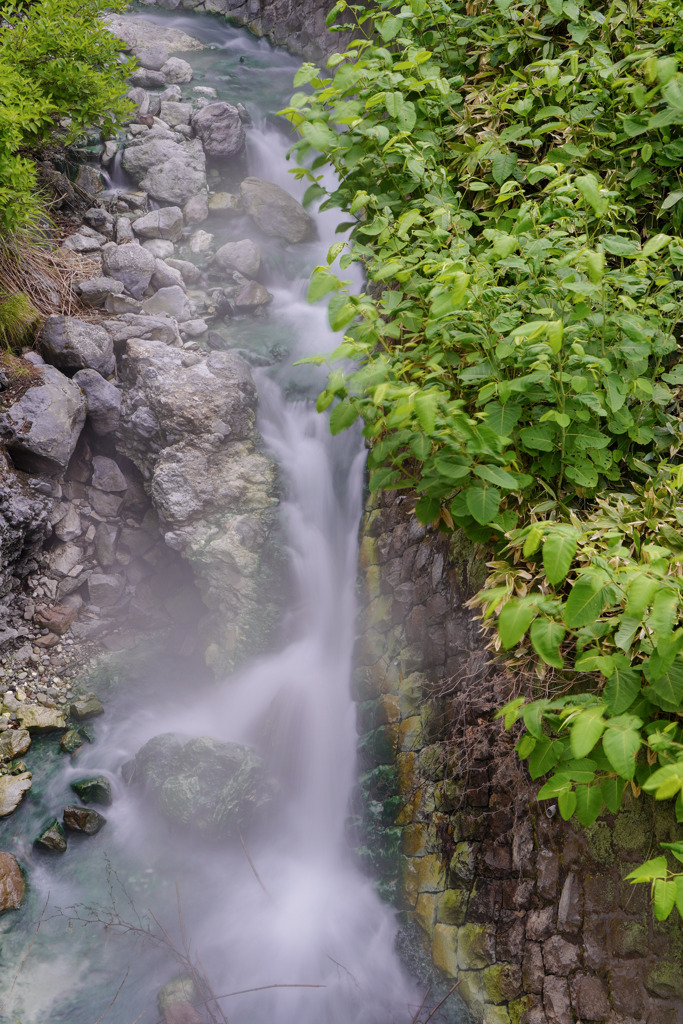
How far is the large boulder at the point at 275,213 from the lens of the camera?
5.79 m

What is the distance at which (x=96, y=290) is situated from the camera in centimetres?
467

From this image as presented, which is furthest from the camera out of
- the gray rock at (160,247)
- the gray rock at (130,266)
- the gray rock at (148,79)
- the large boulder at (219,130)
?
the gray rock at (148,79)

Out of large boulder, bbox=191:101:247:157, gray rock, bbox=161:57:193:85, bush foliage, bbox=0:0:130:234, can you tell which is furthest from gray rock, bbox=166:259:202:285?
gray rock, bbox=161:57:193:85

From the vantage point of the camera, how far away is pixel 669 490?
209 centimetres

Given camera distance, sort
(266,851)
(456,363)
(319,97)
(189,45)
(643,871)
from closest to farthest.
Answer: (643,871), (456,363), (319,97), (266,851), (189,45)

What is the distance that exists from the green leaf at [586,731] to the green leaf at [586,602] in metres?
0.22

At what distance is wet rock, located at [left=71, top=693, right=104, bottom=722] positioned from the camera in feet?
12.7

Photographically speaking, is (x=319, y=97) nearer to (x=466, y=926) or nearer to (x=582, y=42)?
(x=582, y=42)

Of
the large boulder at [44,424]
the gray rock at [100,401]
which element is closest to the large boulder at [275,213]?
the gray rock at [100,401]

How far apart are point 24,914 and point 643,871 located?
3.03m

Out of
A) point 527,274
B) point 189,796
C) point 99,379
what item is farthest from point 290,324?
point 189,796

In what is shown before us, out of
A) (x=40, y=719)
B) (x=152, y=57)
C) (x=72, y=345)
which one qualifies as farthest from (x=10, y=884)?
(x=152, y=57)

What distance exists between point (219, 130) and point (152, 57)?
59.0 inches

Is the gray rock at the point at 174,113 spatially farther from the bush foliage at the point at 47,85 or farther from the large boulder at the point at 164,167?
the bush foliage at the point at 47,85
